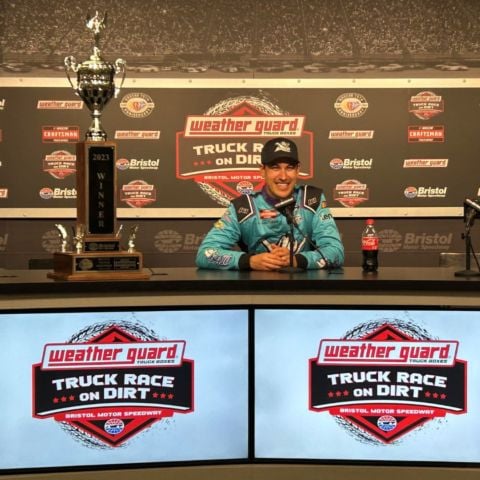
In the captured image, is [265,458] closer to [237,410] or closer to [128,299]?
[237,410]

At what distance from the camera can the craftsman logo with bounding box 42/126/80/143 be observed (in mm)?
4746

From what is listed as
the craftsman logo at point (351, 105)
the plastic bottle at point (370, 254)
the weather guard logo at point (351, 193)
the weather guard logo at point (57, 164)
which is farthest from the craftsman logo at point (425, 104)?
the weather guard logo at point (57, 164)

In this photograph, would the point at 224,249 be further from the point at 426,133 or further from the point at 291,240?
the point at 426,133

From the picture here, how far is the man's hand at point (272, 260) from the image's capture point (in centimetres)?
319

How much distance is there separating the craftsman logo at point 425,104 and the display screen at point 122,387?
2.50 m

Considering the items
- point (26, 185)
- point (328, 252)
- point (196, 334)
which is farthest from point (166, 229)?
point (196, 334)

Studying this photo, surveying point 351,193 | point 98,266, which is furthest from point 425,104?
point 98,266

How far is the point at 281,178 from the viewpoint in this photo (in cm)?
361

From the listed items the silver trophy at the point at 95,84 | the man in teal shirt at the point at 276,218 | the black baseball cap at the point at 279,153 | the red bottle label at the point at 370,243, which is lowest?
the red bottle label at the point at 370,243

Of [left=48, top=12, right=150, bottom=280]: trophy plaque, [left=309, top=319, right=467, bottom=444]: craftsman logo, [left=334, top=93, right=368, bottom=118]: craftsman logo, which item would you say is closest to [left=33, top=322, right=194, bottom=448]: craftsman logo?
[left=48, top=12, right=150, bottom=280]: trophy plaque

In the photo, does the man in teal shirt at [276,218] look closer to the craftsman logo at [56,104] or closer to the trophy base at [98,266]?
the trophy base at [98,266]

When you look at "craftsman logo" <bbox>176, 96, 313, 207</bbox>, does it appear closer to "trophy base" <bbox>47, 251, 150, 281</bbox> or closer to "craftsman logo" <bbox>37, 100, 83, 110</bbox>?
"craftsman logo" <bbox>37, 100, 83, 110</bbox>

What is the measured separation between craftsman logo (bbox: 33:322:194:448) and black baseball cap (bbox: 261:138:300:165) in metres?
1.16

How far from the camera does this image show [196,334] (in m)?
2.77
